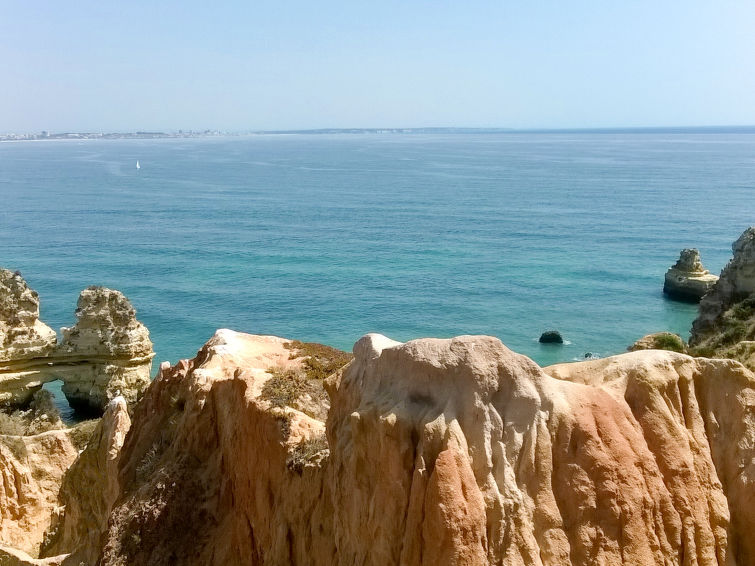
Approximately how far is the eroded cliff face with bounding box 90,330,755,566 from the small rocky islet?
3 centimetres

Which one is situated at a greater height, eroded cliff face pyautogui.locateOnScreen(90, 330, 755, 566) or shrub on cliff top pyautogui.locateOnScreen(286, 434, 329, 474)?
eroded cliff face pyautogui.locateOnScreen(90, 330, 755, 566)

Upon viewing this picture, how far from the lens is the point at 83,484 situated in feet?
87.9

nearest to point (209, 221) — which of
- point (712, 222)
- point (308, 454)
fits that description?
point (712, 222)

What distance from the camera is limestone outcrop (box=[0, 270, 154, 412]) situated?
40156 millimetres

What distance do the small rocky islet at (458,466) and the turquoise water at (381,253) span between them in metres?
43.3

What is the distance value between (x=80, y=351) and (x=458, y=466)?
120ft

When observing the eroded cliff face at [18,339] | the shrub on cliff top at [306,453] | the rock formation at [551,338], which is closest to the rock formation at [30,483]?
the eroded cliff face at [18,339]

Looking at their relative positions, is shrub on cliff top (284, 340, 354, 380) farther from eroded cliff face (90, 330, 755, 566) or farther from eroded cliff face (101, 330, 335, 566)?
eroded cliff face (90, 330, 755, 566)

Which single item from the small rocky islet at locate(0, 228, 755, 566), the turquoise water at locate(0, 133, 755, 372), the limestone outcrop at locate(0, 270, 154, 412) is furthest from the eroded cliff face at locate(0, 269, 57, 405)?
the small rocky islet at locate(0, 228, 755, 566)

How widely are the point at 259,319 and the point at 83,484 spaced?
43.6m

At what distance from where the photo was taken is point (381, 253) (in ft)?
314

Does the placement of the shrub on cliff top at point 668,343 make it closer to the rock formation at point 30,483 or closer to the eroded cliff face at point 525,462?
the eroded cliff face at point 525,462

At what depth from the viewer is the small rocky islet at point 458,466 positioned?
12523 mm

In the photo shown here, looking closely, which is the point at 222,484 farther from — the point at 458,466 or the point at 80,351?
the point at 80,351
